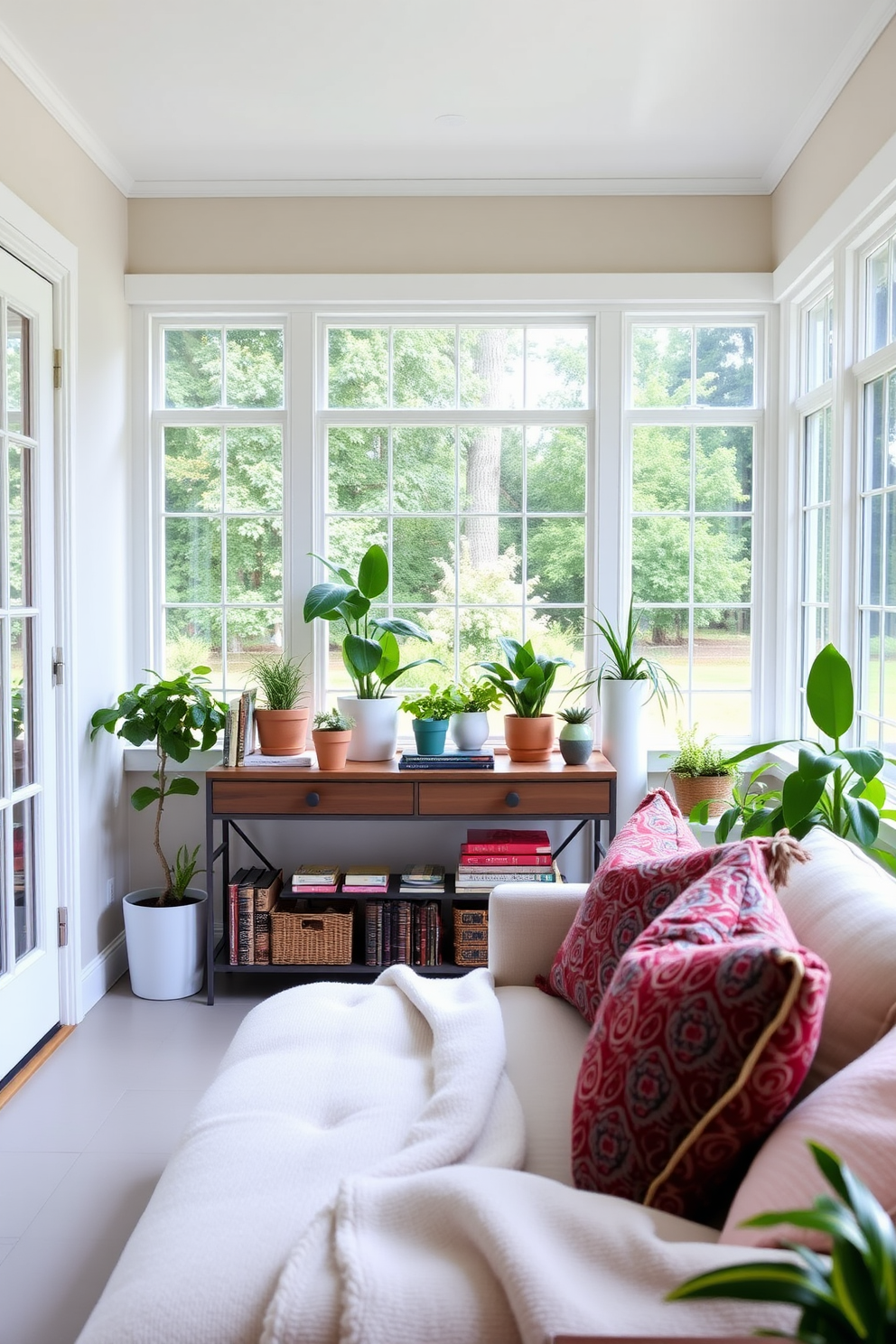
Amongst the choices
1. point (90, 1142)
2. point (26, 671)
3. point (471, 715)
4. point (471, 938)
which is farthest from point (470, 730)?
point (90, 1142)

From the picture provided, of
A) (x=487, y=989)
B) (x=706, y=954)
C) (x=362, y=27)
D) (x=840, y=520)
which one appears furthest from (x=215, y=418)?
(x=706, y=954)

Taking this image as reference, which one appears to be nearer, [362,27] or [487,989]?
[487,989]

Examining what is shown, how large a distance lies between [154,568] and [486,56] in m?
2.12

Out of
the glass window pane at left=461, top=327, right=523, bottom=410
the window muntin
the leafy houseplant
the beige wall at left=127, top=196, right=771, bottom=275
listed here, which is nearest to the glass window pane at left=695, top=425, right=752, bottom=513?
the beige wall at left=127, top=196, right=771, bottom=275

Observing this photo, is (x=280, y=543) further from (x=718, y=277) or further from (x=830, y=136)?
(x=830, y=136)

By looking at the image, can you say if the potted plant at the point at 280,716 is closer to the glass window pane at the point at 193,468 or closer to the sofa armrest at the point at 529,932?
the glass window pane at the point at 193,468

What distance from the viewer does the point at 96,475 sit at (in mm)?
3527

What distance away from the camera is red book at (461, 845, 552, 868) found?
345 cm

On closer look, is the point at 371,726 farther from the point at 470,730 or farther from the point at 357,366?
the point at 357,366

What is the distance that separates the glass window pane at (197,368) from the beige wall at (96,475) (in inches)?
8.0

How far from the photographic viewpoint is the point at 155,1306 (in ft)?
3.88

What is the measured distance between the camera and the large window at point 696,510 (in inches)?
153

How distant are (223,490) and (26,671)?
1196mm

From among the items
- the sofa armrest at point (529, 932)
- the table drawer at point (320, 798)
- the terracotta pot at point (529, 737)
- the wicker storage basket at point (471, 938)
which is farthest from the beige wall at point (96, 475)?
the sofa armrest at point (529, 932)
